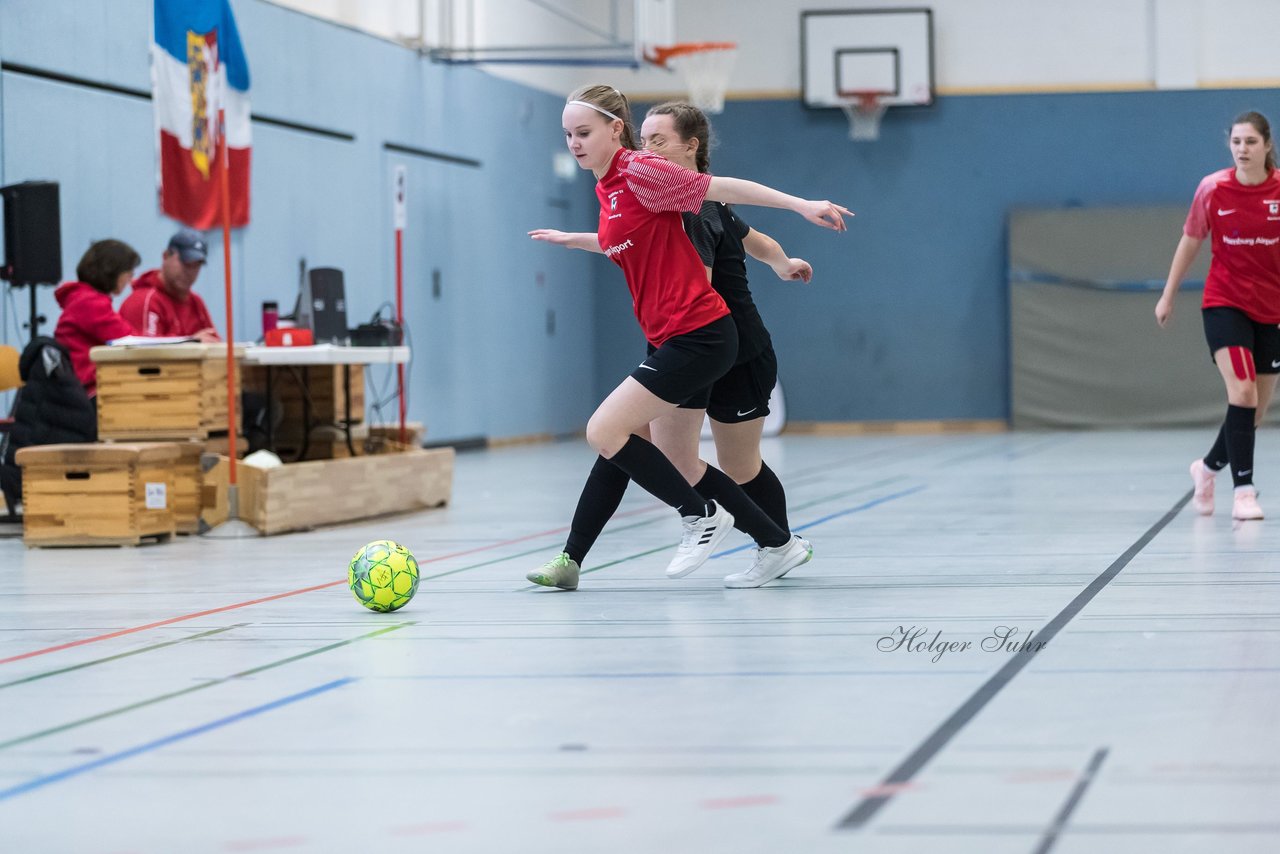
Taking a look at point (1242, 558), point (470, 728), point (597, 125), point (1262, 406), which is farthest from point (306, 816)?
point (1262, 406)

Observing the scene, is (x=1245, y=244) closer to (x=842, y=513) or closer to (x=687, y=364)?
(x=842, y=513)

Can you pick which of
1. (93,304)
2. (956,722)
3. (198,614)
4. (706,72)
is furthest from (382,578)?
(706,72)

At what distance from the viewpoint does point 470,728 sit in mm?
3174

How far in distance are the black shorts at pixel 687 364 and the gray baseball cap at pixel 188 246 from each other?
4722mm

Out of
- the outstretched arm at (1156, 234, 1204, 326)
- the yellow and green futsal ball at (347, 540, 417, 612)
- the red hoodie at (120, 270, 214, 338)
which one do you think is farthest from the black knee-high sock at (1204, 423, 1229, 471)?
the red hoodie at (120, 270, 214, 338)

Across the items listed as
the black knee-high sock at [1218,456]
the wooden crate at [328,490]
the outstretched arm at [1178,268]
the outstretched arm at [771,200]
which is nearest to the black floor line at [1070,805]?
the outstretched arm at [771,200]

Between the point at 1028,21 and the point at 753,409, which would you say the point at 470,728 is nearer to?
the point at 753,409

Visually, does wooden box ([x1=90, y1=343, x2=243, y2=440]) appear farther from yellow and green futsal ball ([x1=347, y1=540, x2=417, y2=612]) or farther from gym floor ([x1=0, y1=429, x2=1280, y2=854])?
yellow and green futsal ball ([x1=347, y1=540, x2=417, y2=612])

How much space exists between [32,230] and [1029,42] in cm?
1254

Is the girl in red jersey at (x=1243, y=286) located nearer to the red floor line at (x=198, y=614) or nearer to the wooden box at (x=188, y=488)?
the red floor line at (x=198, y=614)

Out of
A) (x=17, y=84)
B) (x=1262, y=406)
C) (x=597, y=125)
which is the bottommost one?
(x=1262, y=406)

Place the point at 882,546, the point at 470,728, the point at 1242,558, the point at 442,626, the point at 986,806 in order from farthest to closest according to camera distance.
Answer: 1. the point at 882,546
2. the point at 1242,558
3. the point at 442,626
4. the point at 470,728
5. the point at 986,806

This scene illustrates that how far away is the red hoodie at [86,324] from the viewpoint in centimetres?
849

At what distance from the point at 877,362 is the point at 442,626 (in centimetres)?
1482
